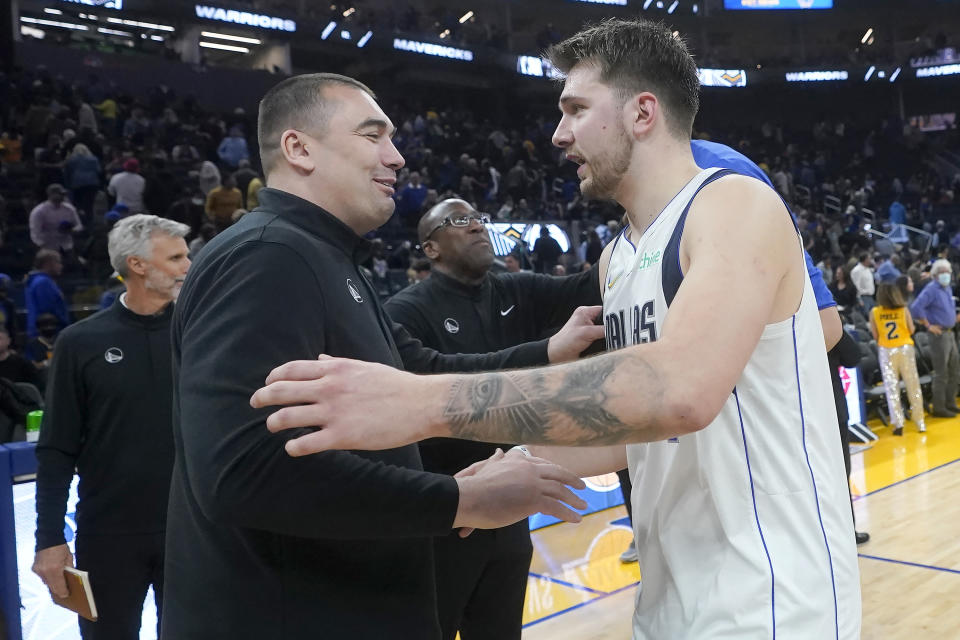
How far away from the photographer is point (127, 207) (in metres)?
10.5

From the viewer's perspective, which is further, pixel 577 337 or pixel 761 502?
pixel 577 337

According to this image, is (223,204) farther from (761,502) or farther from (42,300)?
(761,502)

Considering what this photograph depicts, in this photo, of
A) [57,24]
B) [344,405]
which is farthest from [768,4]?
[344,405]

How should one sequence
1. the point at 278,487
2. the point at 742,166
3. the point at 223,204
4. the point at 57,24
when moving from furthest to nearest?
the point at 57,24 < the point at 223,204 < the point at 742,166 < the point at 278,487

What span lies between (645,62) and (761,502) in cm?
86

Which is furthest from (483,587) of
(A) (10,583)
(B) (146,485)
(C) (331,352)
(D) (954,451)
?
(D) (954,451)

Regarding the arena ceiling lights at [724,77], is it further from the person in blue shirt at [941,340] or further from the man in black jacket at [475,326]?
the man in black jacket at [475,326]

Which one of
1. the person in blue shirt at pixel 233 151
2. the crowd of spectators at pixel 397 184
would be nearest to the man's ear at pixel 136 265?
the crowd of spectators at pixel 397 184

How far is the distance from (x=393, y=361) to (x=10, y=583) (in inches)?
→ 112

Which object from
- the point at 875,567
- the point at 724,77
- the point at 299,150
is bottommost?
the point at 875,567

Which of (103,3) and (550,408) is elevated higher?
(103,3)

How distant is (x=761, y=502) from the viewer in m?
1.49

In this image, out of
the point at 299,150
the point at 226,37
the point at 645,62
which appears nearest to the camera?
the point at 645,62

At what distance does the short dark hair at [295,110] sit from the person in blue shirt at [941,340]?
1046cm
